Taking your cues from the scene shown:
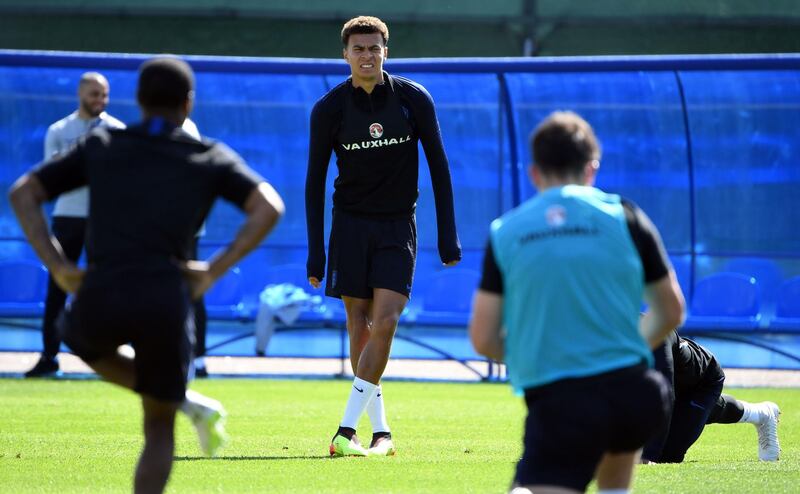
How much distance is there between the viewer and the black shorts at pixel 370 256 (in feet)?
24.5

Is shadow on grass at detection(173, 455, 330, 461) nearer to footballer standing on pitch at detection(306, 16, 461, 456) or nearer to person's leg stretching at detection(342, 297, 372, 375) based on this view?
footballer standing on pitch at detection(306, 16, 461, 456)

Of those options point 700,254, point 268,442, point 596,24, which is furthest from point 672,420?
point 596,24

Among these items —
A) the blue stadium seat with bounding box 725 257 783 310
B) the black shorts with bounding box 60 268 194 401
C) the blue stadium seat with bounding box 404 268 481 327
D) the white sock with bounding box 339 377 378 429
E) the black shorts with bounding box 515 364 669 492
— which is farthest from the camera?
the blue stadium seat with bounding box 404 268 481 327

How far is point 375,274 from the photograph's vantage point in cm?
746

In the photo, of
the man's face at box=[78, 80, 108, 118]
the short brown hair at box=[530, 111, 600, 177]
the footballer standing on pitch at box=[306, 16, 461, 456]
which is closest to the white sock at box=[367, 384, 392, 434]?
the footballer standing on pitch at box=[306, 16, 461, 456]

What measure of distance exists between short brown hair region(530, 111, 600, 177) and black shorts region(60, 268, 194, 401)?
122cm

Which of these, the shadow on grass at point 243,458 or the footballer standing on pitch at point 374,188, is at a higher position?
the footballer standing on pitch at point 374,188

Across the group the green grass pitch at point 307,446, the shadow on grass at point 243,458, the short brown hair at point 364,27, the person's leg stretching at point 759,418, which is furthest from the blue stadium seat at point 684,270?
the shadow on grass at point 243,458

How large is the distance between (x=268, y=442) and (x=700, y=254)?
676 cm

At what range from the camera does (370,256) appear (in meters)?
7.51

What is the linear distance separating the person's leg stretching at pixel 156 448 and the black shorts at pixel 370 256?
112 inches

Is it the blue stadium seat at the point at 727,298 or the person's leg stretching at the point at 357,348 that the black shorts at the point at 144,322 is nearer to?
the person's leg stretching at the point at 357,348

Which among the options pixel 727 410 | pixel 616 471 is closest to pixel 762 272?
pixel 727 410

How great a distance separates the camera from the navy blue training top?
749cm
